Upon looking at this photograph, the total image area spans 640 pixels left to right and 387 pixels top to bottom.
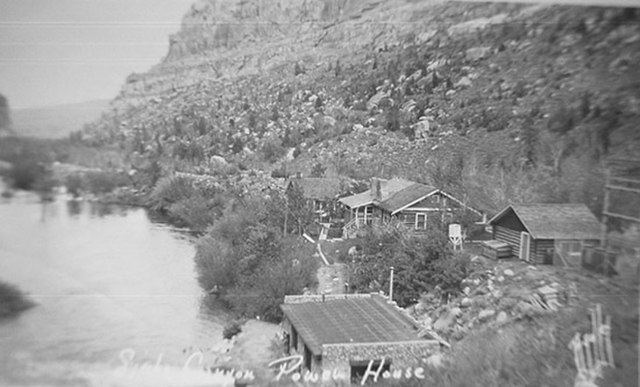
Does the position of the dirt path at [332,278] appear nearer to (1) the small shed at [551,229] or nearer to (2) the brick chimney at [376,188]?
(2) the brick chimney at [376,188]

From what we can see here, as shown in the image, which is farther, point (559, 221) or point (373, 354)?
point (559, 221)

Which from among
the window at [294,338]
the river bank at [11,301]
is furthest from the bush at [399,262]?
the river bank at [11,301]

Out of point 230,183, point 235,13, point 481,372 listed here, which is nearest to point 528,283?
point 481,372

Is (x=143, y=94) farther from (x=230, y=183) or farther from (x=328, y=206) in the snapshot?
(x=328, y=206)

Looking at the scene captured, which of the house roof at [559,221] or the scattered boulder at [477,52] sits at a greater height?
the scattered boulder at [477,52]

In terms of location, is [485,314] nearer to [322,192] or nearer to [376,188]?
[376,188]

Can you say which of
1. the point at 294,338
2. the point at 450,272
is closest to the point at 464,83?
the point at 450,272

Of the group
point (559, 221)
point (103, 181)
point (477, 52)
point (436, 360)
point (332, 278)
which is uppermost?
point (477, 52)

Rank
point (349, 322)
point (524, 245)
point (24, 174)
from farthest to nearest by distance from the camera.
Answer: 1. point (524, 245)
2. point (349, 322)
3. point (24, 174)
